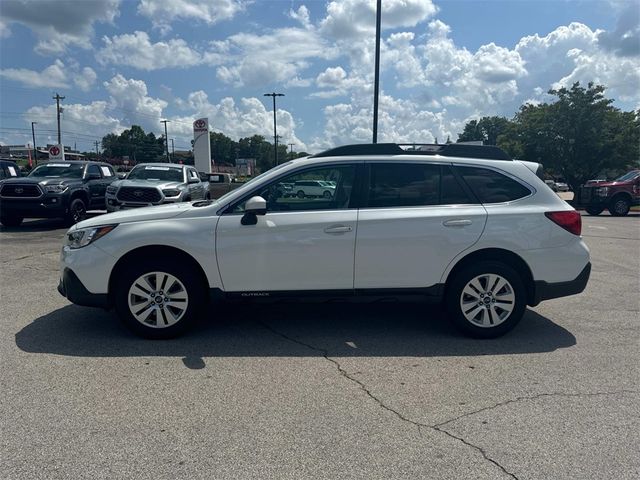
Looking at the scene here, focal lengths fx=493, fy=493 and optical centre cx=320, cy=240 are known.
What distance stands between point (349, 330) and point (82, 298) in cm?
262

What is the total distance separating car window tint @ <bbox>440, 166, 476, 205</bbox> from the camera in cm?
489

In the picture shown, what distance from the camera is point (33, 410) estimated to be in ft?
11.1

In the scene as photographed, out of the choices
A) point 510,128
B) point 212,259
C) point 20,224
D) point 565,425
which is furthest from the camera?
point 510,128

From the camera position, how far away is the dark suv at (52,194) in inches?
492

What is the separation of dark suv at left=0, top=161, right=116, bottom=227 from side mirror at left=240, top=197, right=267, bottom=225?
10.0 metres

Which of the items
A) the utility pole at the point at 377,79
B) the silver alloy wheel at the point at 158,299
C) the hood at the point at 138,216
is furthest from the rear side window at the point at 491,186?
the utility pole at the point at 377,79

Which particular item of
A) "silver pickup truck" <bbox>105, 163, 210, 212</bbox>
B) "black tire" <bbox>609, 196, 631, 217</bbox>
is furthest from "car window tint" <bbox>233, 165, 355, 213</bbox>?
"black tire" <bbox>609, 196, 631, 217</bbox>

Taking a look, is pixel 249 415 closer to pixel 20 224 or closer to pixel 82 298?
pixel 82 298

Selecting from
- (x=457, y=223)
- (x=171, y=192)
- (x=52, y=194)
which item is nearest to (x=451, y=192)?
(x=457, y=223)

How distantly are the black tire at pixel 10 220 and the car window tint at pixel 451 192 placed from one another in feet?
40.1

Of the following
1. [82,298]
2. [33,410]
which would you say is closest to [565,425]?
[33,410]

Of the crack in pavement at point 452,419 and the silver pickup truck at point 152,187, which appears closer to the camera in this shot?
the crack in pavement at point 452,419

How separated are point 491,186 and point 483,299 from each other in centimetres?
114

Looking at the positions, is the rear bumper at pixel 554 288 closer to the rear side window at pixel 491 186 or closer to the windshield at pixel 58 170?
the rear side window at pixel 491 186
